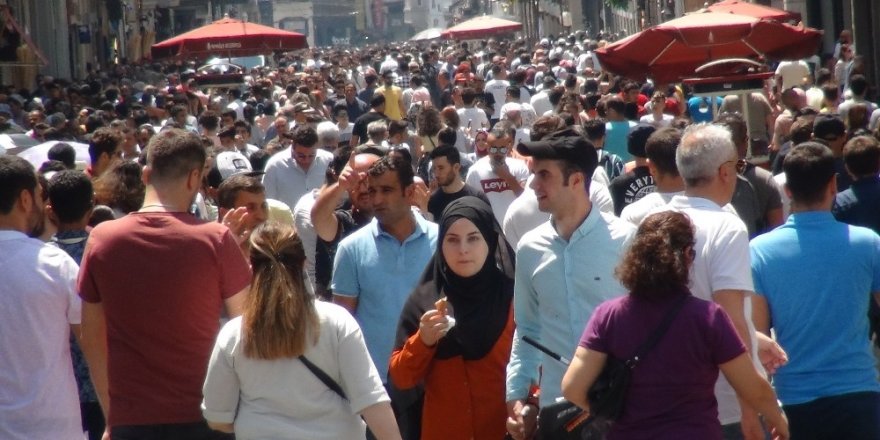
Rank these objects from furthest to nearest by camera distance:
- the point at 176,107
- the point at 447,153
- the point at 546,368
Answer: the point at 176,107, the point at 447,153, the point at 546,368

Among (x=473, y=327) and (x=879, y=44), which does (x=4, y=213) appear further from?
(x=879, y=44)

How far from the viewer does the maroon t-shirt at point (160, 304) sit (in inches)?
197

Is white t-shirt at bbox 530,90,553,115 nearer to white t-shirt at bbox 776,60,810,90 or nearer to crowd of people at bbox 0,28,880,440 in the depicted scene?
white t-shirt at bbox 776,60,810,90

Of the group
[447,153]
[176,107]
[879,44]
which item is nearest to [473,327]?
[447,153]

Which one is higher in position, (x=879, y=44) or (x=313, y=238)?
(x=879, y=44)

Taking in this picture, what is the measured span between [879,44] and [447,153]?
61.7 ft

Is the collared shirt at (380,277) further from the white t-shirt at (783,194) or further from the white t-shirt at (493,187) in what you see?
the white t-shirt at (493,187)

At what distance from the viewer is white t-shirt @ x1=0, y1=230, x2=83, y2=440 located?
5.21 m

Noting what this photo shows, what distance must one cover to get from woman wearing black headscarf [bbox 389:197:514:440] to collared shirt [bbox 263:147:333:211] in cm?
609

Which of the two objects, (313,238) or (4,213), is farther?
(313,238)

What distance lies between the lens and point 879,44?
85.5ft

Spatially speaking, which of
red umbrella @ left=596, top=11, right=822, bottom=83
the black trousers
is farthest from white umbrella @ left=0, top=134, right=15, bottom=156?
the black trousers

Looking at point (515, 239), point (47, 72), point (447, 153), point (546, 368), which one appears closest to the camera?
point (546, 368)

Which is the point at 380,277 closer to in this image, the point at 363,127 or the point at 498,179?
the point at 498,179
